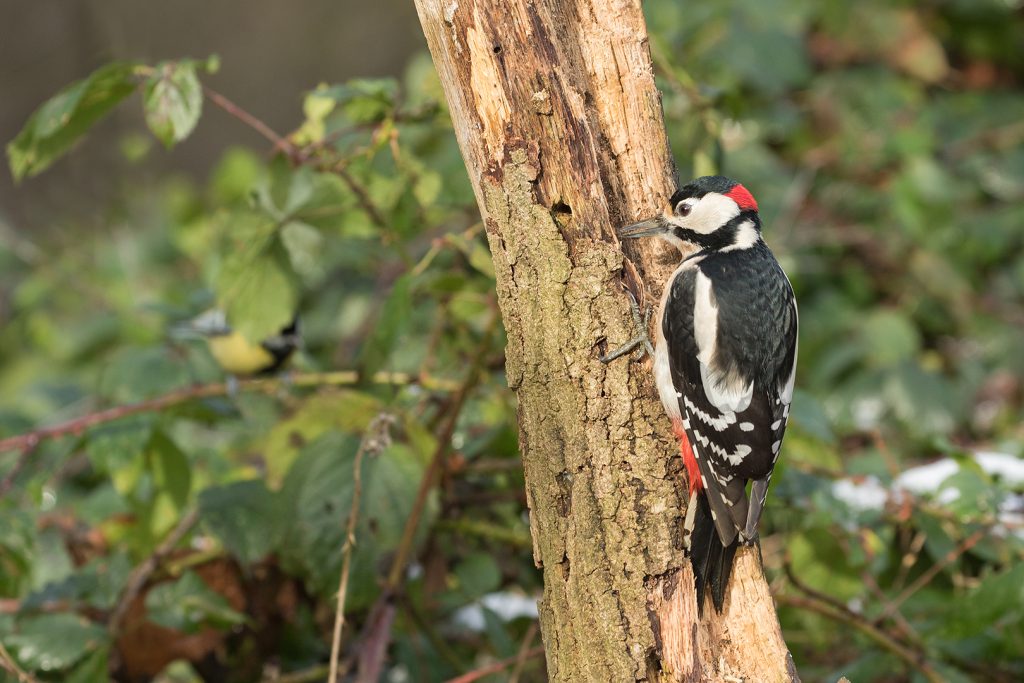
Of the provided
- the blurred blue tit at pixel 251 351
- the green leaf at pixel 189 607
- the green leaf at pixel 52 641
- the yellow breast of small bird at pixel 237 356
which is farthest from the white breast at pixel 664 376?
the yellow breast of small bird at pixel 237 356

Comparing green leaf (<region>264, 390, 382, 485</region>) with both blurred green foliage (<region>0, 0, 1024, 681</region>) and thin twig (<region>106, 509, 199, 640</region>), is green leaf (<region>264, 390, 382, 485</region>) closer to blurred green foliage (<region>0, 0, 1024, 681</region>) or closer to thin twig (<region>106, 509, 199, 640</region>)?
blurred green foliage (<region>0, 0, 1024, 681</region>)

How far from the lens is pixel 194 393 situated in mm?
2799

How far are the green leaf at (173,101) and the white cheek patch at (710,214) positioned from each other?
1.14 meters

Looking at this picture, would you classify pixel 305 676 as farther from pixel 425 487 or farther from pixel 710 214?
pixel 710 214

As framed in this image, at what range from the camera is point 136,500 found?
310 cm

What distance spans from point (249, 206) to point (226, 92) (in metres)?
5.15

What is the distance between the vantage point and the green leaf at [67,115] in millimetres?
2305

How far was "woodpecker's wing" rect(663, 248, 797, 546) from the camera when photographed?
188cm

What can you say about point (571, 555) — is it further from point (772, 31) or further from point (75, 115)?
point (772, 31)

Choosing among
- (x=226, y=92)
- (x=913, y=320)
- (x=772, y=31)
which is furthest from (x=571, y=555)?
(x=226, y=92)

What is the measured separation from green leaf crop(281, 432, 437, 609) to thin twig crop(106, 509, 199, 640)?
1.20ft

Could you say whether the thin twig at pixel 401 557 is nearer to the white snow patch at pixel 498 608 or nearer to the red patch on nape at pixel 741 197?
the white snow patch at pixel 498 608

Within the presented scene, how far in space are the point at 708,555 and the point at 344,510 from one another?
111 cm

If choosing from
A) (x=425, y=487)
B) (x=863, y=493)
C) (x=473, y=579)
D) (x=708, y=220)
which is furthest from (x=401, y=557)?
(x=863, y=493)
